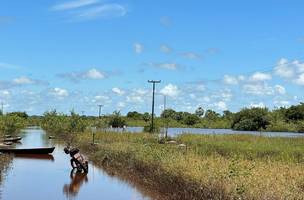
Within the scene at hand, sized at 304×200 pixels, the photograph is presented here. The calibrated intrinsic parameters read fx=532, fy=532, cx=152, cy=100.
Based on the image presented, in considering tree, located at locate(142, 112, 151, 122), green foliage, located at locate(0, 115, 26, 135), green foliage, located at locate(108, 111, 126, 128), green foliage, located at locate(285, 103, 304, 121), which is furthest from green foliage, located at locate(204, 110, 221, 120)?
green foliage, located at locate(0, 115, 26, 135)

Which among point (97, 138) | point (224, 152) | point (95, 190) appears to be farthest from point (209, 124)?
point (95, 190)

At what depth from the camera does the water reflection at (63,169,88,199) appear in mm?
18078

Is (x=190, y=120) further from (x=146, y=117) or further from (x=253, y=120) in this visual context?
(x=253, y=120)

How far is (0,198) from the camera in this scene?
646 inches

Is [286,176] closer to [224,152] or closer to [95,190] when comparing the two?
[95,190]

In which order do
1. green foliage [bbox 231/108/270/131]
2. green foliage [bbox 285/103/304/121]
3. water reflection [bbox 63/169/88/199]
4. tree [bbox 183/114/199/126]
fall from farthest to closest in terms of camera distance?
tree [bbox 183/114/199/126], green foliage [bbox 285/103/304/121], green foliage [bbox 231/108/270/131], water reflection [bbox 63/169/88/199]

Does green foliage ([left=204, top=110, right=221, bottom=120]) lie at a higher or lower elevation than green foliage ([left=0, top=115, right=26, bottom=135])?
higher

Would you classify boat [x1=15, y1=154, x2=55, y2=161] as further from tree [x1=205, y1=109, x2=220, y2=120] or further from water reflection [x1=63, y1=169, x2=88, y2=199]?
tree [x1=205, y1=109, x2=220, y2=120]

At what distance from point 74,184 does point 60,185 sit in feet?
2.02

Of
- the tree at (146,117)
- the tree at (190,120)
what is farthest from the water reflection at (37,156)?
the tree at (190,120)

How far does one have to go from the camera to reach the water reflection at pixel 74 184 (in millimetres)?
18078

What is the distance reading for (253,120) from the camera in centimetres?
9238

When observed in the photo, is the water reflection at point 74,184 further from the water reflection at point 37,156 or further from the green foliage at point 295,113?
the green foliage at point 295,113

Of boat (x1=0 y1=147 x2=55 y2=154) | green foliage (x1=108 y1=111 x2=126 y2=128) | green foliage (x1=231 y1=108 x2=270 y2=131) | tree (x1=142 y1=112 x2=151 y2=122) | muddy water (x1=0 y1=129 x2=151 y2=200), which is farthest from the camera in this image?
tree (x1=142 y1=112 x2=151 y2=122)
